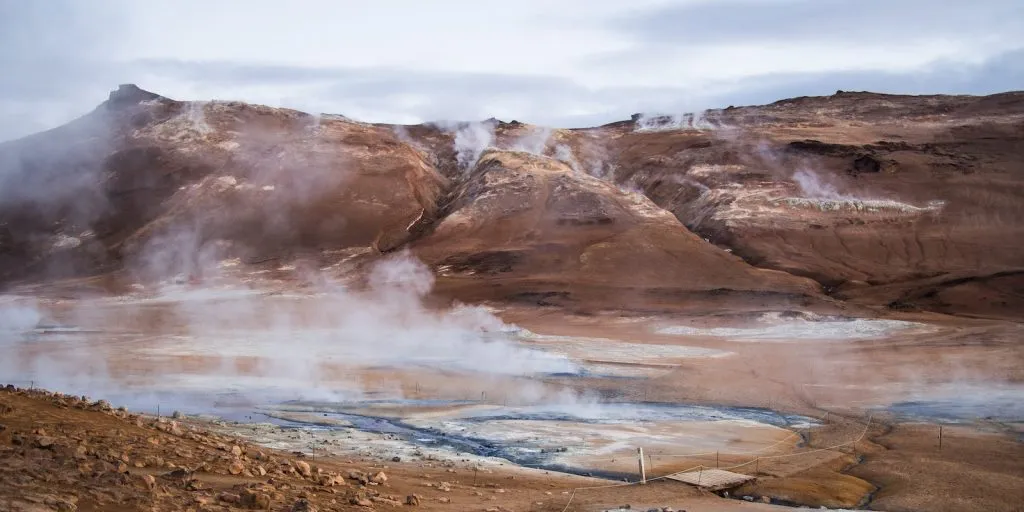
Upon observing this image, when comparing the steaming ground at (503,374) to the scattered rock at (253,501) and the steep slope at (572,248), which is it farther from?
the scattered rock at (253,501)

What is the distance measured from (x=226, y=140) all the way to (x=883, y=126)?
74145 millimetres

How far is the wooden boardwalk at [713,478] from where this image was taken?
18.6 meters

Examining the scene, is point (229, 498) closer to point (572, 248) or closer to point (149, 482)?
point (149, 482)

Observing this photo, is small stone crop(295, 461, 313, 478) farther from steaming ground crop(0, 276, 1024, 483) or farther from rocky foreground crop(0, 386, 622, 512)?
steaming ground crop(0, 276, 1024, 483)

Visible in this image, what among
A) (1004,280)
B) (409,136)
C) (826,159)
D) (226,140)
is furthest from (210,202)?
(1004,280)

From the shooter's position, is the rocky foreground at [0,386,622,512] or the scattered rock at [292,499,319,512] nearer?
the rocky foreground at [0,386,622,512]

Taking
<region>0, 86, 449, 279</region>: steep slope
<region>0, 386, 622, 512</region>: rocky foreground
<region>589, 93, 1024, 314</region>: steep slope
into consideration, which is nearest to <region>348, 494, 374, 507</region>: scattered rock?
<region>0, 386, 622, 512</region>: rocky foreground

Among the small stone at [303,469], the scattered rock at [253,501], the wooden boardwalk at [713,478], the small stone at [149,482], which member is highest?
the small stone at [149,482]

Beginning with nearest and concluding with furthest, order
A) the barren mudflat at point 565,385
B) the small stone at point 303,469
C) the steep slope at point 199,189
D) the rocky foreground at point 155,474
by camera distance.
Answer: the rocky foreground at point 155,474 < the small stone at point 303,469 < the barren mudflat at point 565,385 < the steep slope at point 199,189

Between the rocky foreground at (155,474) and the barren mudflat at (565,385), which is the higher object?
the rocky foreground at (155,474)

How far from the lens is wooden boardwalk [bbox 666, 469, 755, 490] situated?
1861 centimetres

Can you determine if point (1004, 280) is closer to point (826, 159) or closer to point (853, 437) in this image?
point (826, 159)

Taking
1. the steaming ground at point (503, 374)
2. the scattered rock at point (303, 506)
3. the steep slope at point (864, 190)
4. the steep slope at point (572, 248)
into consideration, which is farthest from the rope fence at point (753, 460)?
the steep slope at point (864, 190)

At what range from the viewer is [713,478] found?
19.2 metres
